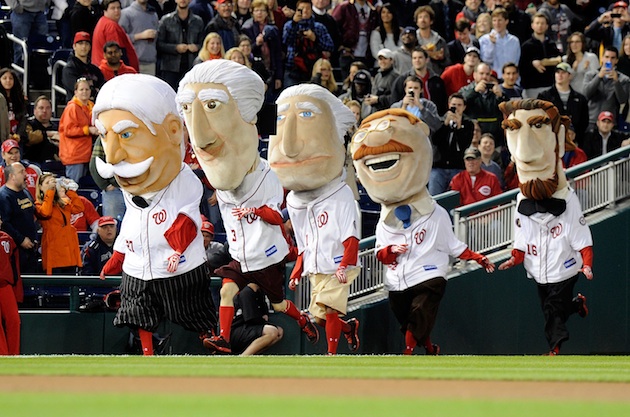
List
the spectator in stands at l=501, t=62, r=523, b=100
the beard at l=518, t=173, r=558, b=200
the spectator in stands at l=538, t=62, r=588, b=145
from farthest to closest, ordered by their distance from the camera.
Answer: the spectator in stands at l=501, t=62, r=523, b=100 → the spectator in stands at l=538, t=62, r=588, b=145 → the beard at l=518, t=173, r=558, b=200

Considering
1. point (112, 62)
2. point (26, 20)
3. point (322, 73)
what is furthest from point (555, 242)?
point (26, 20)

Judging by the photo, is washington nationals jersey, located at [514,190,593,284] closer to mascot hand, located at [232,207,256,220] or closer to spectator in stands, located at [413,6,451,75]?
mascot hand, located at [232,207,256,220]

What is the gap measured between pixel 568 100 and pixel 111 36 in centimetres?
554

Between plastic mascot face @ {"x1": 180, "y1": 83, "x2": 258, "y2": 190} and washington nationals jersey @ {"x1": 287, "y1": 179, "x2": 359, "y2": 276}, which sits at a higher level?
plastic mascot face @ {"x1": 180, "y1": 83, "x2": 258, "y2": 190}

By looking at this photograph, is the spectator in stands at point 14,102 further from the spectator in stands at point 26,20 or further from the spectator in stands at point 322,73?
the spectator in stands at point 322,73

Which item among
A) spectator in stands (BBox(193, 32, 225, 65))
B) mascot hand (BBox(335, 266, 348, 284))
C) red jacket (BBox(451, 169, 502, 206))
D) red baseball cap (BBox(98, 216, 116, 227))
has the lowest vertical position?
mascot hand (BBox(335, 266, 348, 284))

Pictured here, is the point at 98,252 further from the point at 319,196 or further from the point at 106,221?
the point at 319,196

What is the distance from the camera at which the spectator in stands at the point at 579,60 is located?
60.4 ft

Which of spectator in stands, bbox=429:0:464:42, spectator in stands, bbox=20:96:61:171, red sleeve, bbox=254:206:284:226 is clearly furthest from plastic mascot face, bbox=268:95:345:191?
spectator in stands, bbox=429:0:464:42

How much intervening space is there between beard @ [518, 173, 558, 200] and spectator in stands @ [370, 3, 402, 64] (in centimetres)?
588

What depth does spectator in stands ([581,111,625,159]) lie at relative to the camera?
17.1 meters

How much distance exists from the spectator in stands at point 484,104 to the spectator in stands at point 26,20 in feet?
17.2

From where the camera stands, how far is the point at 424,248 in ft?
42.8

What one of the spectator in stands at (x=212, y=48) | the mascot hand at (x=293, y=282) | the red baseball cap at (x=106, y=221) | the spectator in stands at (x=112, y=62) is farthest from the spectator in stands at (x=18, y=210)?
the spectator in stands at (x=212, y=48)
